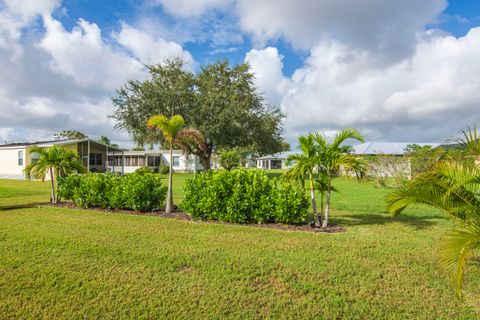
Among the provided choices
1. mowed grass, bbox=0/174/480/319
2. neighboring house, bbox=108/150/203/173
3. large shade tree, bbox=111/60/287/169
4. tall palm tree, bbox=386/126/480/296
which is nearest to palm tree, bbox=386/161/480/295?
tall palm tree, bbox=386/126/480/296

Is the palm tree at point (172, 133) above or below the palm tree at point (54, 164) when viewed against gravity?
above

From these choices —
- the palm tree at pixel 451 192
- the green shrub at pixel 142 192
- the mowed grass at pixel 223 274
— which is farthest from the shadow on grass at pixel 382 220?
the green shrub at pixel 142 192

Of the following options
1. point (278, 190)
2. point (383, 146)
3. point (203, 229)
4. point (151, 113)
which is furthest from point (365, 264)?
point (383, 146)

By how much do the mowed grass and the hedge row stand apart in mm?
1796

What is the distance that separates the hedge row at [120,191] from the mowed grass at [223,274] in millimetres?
1796

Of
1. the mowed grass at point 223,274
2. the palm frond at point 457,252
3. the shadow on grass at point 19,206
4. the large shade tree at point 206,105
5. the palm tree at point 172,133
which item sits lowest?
the mowed grass at point 223,274

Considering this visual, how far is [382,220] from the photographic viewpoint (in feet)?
26.1

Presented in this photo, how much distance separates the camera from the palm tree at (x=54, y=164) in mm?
9703

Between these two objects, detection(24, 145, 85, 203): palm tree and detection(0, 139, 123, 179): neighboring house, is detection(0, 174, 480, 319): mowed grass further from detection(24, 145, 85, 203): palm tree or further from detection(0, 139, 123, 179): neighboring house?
detection(0, 139, 123, 179): neighboring house

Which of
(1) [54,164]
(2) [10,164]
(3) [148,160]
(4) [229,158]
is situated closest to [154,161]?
(3) [148,160]

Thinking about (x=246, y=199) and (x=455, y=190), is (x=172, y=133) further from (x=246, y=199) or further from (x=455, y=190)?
(x=455, y=190)

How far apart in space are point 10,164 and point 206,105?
56.0 ft

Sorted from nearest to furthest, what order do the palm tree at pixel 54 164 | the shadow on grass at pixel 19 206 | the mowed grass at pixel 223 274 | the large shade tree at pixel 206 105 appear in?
1. the mowed grass at pixel 223 274
2. the shadow on grass at pixel 19 206
3. the palm tree at pixel 54 164
4. the large shade tree at pixel 206 105

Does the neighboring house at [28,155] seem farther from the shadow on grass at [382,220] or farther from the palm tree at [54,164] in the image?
the shadow on grass at [382,220]
